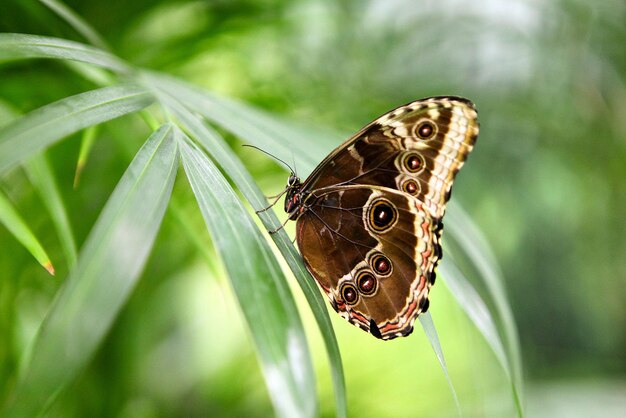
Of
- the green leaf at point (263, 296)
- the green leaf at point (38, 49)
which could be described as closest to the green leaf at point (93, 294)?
the green leaf at point (263, 296)

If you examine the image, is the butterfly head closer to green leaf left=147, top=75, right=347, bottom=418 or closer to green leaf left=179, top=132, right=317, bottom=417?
green leaf left=147, top=75, right=347, bottom=418

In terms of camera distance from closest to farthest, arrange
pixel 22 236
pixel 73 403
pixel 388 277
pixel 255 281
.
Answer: pixel 255 281
pixel 22 236
pixel 388 277
pixel 73 403

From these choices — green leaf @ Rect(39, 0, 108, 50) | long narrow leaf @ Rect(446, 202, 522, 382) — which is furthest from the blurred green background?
long narrow leaf @ Rect(446, 202, 522, 382)

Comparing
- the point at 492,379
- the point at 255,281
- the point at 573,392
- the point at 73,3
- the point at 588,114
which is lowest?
the point at 573,392

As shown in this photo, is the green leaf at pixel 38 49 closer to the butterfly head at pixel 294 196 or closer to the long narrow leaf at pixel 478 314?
the butterfly head at pixel 294 196

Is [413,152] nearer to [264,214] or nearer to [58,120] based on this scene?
[264,214]

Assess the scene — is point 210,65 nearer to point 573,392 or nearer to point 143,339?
point 143,339

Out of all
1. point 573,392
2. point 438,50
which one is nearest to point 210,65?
point 438,50
